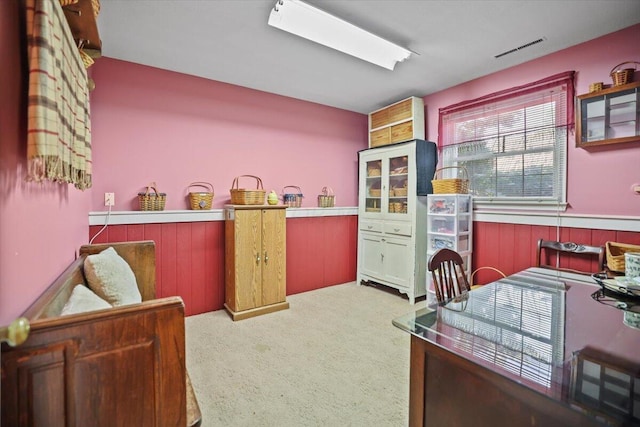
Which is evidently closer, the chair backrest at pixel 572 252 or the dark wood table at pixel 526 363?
the dark wood table at pixel 526 363

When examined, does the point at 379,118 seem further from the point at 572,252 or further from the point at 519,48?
the point at 572,252

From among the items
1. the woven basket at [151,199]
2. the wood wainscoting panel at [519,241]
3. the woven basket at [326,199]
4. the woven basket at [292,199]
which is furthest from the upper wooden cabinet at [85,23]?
the wood wainscoting panel at [519,241]

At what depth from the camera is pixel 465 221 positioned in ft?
10.4

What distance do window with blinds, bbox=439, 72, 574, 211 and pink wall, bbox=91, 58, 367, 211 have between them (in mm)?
1564

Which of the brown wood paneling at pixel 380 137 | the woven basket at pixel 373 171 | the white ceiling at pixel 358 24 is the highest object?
the white ceiling at pixel 358 24

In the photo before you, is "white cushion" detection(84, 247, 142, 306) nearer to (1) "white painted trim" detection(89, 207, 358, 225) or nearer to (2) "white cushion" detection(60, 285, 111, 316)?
(2) "white cushion" detection(60, 285, 111, 316)

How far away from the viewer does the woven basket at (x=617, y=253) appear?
6.08 feet

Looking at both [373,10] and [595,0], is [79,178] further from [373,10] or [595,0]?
[595,0]

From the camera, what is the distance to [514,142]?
294 cm

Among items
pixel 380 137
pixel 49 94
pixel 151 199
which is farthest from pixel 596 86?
pixel 151 199

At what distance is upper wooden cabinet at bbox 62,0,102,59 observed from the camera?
1338 millimetres

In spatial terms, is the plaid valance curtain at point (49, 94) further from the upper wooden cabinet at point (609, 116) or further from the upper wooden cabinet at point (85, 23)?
the upper wooden cabinet at point (609, 116)

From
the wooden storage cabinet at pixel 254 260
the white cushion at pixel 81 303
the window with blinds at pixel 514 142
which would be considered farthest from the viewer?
the wooden storage cabinet at pixel 254 260

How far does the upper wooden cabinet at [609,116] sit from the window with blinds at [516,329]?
60.6 inches
